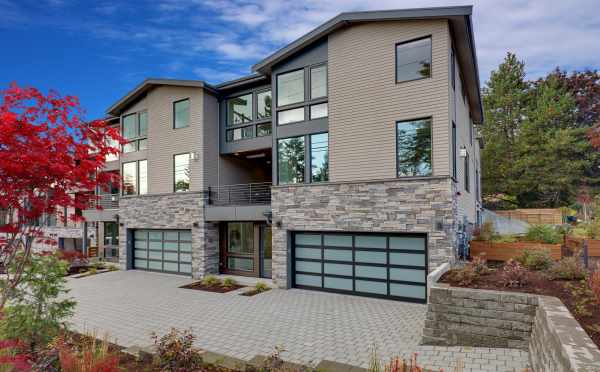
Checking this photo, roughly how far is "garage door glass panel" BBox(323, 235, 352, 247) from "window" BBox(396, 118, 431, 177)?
2.80 meters

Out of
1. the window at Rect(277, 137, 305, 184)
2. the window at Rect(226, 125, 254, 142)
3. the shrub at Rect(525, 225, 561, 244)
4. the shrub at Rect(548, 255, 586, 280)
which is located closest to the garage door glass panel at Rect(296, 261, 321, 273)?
the window at Rect(277, 137, 305, 184)

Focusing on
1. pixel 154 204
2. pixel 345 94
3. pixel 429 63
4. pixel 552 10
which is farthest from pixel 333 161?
pixel 552 10

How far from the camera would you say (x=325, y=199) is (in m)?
11.4

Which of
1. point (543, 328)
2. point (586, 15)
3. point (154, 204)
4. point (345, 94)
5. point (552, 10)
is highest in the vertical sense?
point (586, 15)

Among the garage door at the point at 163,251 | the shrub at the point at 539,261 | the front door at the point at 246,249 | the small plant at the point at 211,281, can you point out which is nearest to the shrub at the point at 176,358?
the small plant at the point at 211,281

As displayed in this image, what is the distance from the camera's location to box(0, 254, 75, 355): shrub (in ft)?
20.0

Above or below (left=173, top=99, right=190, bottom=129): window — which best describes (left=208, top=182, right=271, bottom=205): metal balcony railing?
below

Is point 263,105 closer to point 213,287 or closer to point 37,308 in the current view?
point 213,287

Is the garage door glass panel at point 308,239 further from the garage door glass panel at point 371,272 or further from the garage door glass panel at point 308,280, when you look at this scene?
the garage door glass panel at point 371,272

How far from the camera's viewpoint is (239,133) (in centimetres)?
1502

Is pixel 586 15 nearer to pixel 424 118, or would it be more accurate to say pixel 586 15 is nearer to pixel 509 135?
pixel 509 135

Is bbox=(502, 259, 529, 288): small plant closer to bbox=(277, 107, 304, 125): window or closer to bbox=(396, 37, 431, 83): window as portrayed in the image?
bbox=(396, 37, 431, 83): window

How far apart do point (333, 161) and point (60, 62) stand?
52.9ft

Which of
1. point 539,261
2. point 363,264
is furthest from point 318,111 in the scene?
point 539,261
